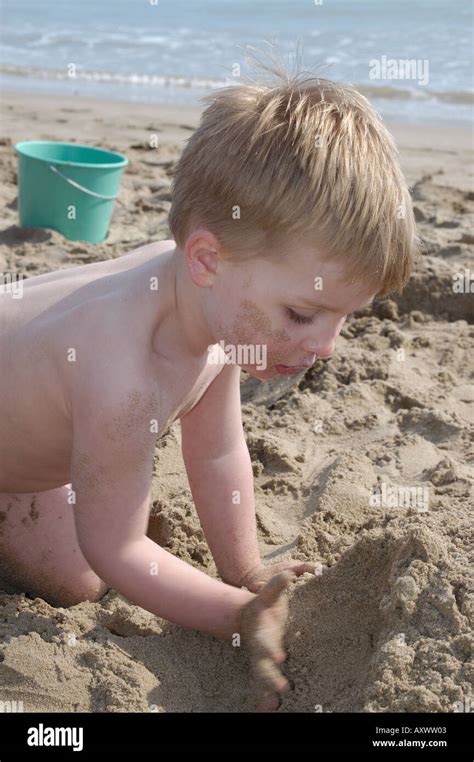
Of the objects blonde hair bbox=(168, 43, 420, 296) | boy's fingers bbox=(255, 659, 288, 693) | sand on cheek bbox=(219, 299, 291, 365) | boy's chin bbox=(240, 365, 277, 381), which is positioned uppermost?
blonde hair bbox=(168, 43, 420, 296)

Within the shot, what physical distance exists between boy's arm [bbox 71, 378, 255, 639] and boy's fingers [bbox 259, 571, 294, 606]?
5 centimetres

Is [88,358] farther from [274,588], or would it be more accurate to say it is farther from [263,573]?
[263,573]

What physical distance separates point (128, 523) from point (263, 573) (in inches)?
20.2

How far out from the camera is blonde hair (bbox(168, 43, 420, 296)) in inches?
67.5

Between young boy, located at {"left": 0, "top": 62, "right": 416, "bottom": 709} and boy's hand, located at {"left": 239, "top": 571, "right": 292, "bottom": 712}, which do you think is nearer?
young boy, located at {"left": 0, "top": 62, "right": 416, "bottom": 709}

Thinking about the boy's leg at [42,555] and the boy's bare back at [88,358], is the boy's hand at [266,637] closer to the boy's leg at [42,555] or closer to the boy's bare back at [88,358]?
the boy's bare back at [88,358]

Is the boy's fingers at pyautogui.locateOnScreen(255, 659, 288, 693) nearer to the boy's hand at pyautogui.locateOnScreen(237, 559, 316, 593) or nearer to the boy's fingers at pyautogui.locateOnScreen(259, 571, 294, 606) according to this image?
the boy's fingers at pyautogui.locateOnScreen(259, 571, 294, 606)

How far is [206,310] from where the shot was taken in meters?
1.91

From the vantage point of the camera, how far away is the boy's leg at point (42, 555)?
94.0 inches

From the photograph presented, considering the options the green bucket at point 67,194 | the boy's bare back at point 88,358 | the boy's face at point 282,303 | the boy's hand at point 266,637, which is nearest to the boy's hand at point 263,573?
the boy's hand at point 266,637

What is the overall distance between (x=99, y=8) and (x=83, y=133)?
1028 centimetres

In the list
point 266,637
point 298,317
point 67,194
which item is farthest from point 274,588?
point 67,194

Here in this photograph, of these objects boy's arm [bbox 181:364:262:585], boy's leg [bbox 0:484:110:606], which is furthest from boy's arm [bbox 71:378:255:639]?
boy's leg [bbox 0:484:110:606]

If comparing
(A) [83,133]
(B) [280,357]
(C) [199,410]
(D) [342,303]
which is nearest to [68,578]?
(C) [199,410]
